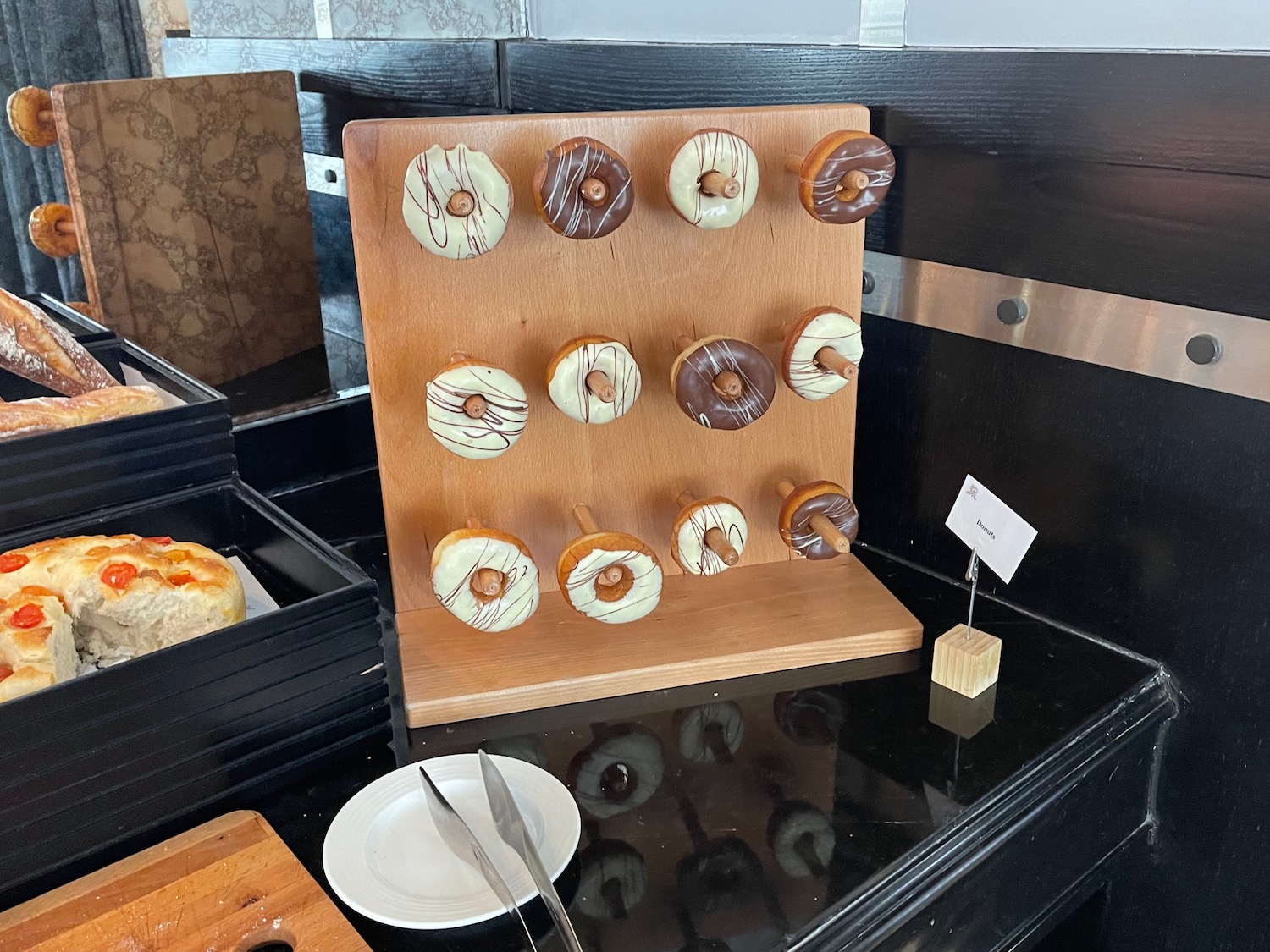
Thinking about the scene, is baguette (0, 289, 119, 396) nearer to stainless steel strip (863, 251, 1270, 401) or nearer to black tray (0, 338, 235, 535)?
black tray (0, 338, 235, 535)

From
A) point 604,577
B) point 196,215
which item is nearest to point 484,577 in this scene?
point 604,577

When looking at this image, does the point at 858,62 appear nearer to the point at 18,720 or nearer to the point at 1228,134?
the point at 1228,134

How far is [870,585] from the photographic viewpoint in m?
1.09

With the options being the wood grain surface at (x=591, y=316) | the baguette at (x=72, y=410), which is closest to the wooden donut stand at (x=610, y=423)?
the wood grain surface at (x=591, y=316)

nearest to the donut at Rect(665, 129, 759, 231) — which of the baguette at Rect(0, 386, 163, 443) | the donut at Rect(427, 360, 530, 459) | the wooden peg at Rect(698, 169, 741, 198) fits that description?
the wooden peg at Rect(698, 169, 741, 198)

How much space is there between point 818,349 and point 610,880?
493 mm

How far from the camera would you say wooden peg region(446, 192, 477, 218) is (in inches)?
32.5

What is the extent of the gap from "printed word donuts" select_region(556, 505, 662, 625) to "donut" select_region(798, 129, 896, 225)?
0.34m

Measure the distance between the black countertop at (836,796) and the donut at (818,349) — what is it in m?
0.28

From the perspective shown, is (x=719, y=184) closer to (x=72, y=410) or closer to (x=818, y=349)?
(x=818, y=349)

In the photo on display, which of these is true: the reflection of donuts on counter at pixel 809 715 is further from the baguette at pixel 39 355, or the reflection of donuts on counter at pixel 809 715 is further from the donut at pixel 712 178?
the baguette at pixel 39 355

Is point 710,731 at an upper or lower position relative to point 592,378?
lower

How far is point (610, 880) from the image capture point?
765 millimetres

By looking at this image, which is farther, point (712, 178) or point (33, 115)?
point (33, 115)
